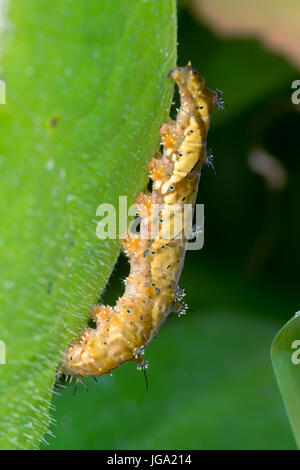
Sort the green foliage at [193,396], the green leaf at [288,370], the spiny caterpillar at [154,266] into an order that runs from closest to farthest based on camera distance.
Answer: the green leaf at [288,370] < the spiny caterpillar at [154,266] < the green foliage at [193,396]

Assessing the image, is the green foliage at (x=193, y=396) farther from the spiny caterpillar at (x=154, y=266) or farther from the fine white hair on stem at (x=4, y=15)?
the fine white hair on stem at (x=4, y=15)

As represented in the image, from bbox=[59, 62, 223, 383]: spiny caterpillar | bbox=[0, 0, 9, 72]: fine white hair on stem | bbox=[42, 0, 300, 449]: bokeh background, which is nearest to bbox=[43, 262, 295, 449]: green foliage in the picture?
bbox=[42, 0, 300, 449]: bokeh background

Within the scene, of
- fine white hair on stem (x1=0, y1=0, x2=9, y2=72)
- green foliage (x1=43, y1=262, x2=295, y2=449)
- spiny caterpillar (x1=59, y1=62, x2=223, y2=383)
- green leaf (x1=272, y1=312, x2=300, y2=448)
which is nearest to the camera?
fine white hair on stem (x1=0, y1=0, x2=9, y2=72)

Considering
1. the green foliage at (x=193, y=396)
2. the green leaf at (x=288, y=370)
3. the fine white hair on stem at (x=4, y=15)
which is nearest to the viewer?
the fine white hair on stem at (x=4, y=15)

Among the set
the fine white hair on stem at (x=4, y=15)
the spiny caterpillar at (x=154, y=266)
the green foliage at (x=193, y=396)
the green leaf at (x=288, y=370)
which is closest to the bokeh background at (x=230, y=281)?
the green foliage at (x=193, y=396)

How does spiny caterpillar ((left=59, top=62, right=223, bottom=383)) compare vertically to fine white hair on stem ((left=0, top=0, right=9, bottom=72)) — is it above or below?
above

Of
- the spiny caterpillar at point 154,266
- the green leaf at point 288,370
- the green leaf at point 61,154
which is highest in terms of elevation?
the spiny caterpillar at point 154,266

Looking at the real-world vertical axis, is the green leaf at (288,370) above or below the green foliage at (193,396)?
below

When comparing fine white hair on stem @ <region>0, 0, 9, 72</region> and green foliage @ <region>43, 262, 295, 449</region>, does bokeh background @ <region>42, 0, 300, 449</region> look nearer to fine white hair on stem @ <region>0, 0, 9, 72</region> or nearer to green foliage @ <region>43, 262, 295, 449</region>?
green foliage @ <region>43, 262, 295, 449</region>
